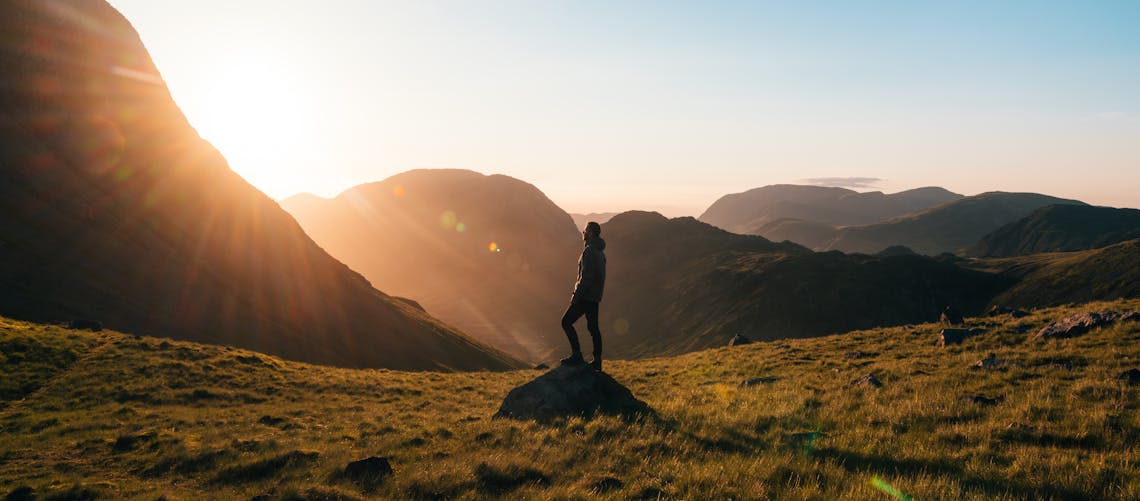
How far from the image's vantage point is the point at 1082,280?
5586 inches

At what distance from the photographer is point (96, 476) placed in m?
12.1

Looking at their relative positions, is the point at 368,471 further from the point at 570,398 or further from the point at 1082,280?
the point at 1082,280

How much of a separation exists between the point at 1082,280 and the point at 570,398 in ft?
623

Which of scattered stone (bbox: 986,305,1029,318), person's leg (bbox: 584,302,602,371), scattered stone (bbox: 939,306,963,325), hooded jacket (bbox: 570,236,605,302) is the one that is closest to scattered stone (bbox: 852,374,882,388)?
person's leg (bbox: 584,302,602,371)

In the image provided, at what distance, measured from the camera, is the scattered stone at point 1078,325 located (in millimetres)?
18922

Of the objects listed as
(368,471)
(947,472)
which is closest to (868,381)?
(947,472)

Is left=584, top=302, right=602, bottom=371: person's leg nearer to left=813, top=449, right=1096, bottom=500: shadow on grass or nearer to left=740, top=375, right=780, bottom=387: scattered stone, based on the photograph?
left=740, top=375, right=780, bottom=387: scattered stone

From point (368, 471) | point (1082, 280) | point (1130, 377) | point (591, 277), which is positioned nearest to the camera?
point (368, 471)

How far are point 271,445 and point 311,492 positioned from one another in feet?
21.7

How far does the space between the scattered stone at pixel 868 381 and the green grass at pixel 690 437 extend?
1.41 feet

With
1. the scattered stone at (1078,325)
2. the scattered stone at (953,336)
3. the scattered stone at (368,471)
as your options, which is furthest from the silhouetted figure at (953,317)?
the scattered stone at (368,471)

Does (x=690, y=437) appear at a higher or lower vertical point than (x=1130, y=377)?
lower

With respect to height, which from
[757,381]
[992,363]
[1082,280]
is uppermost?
[992,363]

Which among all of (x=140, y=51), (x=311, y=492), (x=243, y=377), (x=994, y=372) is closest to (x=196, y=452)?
(x=311, y=492)
